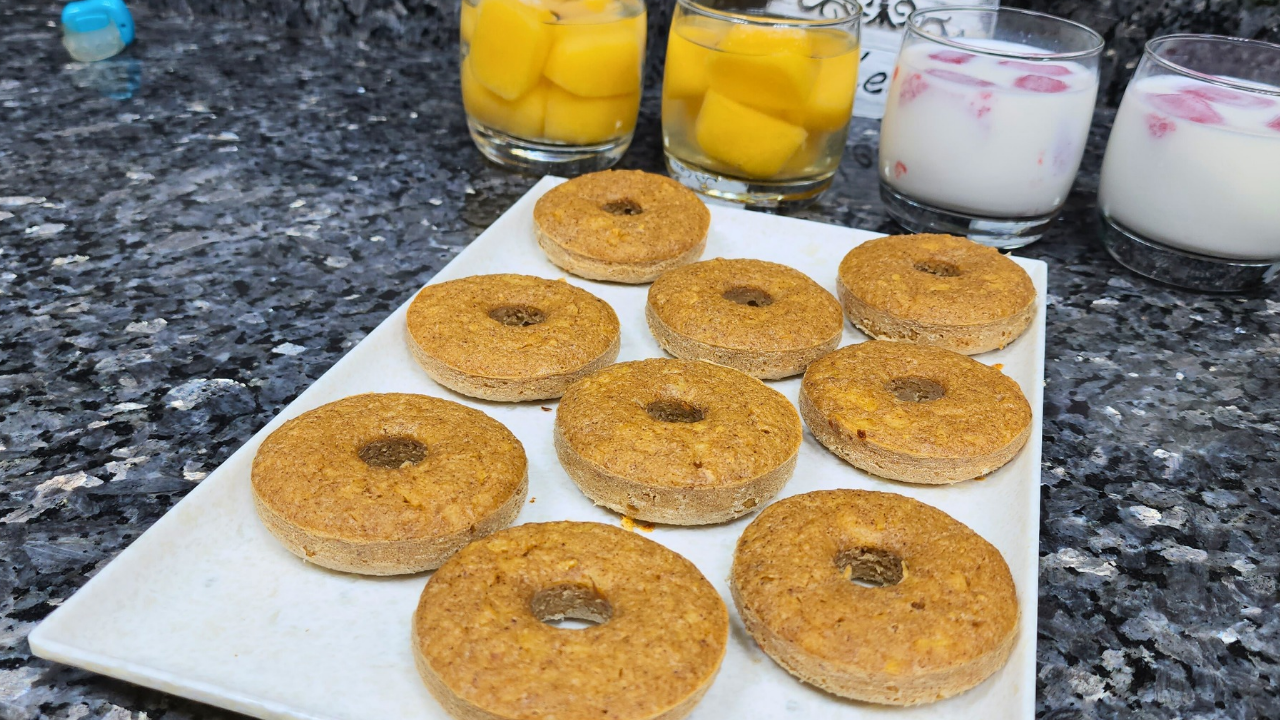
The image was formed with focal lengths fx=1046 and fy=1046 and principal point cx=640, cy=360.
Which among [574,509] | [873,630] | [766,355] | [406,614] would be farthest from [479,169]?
[873,630]

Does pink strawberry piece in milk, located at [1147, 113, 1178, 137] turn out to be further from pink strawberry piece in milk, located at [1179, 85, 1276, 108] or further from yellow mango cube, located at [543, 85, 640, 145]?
yellow mango cube, located at [543, 85, 640, 145]

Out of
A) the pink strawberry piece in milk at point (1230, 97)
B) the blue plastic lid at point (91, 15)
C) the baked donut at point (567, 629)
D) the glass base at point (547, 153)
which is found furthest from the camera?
the blue plastic lid at point (91, 15)

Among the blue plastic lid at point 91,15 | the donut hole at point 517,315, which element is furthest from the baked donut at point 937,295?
the blue plastic lid at point 91,15

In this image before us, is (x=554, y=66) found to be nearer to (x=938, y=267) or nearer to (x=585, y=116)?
(x=585, y=116)

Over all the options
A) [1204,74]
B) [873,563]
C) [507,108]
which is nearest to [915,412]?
[873,563]

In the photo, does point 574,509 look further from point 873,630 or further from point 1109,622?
point 1109,622

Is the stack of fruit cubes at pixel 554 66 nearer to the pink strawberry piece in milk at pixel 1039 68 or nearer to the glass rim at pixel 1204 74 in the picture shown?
the pink strawberry piece in milk at pixel 1039 68

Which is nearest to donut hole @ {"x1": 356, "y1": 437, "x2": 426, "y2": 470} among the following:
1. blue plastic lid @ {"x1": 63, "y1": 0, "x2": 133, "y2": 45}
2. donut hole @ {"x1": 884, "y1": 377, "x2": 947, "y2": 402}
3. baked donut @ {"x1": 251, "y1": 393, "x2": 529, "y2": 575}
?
baked donut @ {"x1": 251, "y1": 393, "x2": 529, "y2": 575}
